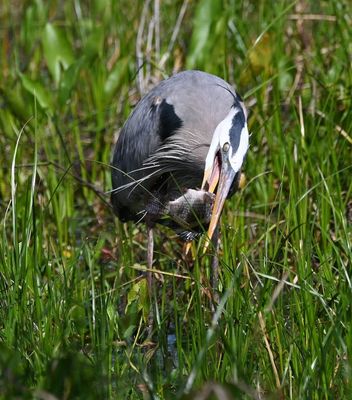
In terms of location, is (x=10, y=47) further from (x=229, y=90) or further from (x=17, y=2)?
(x=229, y=90)

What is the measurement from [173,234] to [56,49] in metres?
1.32

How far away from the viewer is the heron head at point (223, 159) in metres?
3.36

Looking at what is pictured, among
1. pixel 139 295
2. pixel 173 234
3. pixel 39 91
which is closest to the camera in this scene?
pixel 139 295

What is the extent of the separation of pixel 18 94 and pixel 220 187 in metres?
1.67

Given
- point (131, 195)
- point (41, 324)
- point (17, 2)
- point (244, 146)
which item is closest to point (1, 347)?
point (41, 324)

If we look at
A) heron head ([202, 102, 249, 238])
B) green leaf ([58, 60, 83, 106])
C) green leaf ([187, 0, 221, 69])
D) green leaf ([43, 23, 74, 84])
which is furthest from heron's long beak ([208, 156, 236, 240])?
green leaf ([43, 23, 74, 84])

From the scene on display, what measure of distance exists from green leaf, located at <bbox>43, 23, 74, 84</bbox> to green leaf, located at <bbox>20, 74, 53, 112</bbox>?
0.35 metres

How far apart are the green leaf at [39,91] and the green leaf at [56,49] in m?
0.35

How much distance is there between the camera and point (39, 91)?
4680 mm

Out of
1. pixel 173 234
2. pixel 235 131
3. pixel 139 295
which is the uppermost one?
pixel 235 131

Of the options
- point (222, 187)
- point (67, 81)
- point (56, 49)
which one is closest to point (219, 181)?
point (222, 187)

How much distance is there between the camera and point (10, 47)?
6559 mm

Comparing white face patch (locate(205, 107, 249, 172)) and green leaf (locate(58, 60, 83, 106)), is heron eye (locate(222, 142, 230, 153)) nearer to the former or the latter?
white face patch (locate(205, 107, 249, 172))

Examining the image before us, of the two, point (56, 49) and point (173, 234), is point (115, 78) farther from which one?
point (173, 234)
